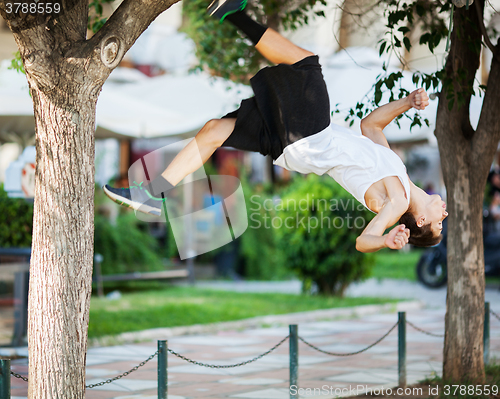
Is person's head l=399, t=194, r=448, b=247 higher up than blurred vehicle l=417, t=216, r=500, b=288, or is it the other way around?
→ person's head l=399, t=194, r=448, b=247

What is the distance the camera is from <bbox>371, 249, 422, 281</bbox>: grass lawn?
52.6 feet

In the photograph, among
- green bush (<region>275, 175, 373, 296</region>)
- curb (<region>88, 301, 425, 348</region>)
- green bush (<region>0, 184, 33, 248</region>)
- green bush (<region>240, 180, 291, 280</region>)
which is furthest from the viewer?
green bush (<region>240, 180, 291, 280</region>)

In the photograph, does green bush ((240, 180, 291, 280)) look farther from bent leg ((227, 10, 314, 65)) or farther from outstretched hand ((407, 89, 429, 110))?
bent leg ((227, 10, 314, 65))

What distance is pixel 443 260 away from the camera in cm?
1327

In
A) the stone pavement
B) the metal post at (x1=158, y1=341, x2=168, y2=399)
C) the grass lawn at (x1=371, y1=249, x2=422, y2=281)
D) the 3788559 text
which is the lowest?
the stone pavement

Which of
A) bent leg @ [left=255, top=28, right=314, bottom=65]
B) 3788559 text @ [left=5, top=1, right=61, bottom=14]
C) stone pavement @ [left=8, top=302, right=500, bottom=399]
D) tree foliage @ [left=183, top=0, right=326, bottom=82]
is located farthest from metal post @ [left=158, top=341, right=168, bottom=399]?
tree foliage @ [left=183, top=0, right=326, bottom=82]

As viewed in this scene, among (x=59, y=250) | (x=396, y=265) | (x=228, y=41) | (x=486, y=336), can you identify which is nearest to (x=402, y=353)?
(x=486, y=336)

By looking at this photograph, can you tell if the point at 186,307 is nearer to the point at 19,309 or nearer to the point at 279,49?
the point at 19,309

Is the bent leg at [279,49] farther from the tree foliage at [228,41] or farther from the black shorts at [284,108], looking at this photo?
the tree foliage at [228,41]

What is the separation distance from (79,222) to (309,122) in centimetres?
140

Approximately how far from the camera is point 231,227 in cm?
555

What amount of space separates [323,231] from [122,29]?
25.0 ft

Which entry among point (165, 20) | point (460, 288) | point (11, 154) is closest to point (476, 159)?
point (460, 288)

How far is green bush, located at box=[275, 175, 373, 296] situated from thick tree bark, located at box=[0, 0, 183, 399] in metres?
7.54
